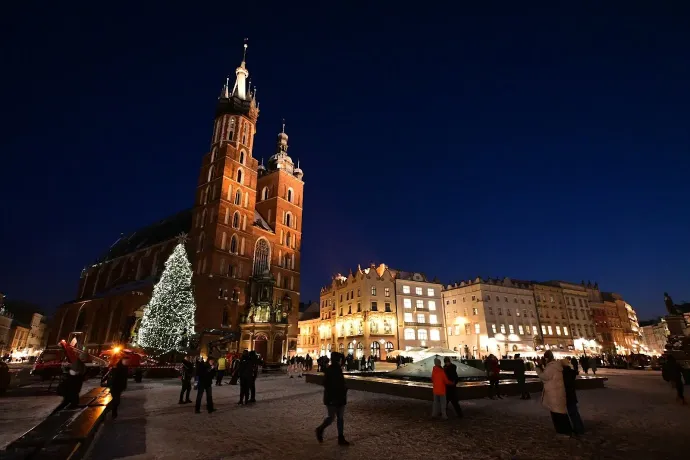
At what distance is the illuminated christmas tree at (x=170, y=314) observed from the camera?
1346 inches

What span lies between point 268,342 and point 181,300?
12.6 m

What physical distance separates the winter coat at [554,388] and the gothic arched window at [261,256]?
151 ft

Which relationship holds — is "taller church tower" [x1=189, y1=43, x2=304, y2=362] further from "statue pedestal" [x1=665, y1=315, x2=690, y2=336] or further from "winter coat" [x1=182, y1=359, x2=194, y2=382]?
"statue pedestal" [x1=665, y1=315, x2=690, y2=336]

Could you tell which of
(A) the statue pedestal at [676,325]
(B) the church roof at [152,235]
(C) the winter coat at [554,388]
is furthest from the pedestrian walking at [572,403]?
(B) the church roof at [152,235]

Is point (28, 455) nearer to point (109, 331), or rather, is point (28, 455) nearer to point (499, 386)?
point (499, 386)

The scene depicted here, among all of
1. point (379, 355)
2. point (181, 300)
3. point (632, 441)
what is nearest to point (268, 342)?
point (181, 300)

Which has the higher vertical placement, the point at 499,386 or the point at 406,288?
the point at 406,288

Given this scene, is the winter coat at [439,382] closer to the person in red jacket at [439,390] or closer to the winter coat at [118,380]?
the person in red jacket at [439,390]

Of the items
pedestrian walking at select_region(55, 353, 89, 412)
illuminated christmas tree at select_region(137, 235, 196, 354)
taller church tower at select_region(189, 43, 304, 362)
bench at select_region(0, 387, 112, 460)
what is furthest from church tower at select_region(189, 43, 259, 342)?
bench at select_region(0, 387, 112, 460)

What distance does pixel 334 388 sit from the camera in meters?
7.21

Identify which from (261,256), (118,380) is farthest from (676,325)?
(261,256)

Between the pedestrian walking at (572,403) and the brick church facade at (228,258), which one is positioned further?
the brick church facade at (228,258)

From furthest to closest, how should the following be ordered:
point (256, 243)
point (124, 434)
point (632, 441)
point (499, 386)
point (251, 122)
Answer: point (251, 122) → point (256, 243) → point (499, 386) → point (124, 434) → point (632, 441)

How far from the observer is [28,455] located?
3.88m
